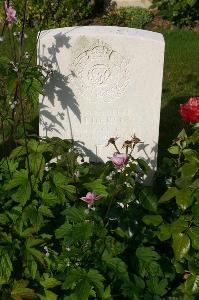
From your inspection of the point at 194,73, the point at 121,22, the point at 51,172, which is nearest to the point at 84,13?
the point at 121,22

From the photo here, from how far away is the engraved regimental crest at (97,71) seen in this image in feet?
10.8

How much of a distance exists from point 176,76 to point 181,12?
7.65 ft

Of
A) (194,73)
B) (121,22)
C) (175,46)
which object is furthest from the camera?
(121,22)

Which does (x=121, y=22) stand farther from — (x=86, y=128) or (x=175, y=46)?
(x=86, y=128)

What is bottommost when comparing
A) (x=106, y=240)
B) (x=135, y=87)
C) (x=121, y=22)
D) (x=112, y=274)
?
(x=112, y=274)

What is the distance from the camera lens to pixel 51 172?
3.03 m

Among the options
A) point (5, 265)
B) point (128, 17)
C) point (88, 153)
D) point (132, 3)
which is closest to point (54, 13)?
point (128, 17)

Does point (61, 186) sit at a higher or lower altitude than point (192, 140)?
lower

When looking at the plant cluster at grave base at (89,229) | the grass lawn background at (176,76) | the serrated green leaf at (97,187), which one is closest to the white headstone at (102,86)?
the plant cluster at grave base at (89,229)

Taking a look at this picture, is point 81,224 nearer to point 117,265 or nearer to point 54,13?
point 117,265

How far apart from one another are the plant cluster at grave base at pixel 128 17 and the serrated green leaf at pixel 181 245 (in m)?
5.96

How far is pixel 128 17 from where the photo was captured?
858cm

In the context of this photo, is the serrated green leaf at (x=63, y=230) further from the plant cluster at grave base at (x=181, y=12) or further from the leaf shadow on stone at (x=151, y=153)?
the plant cluster at grave base at (x=181, y=12)

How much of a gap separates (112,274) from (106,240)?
0.20 m
